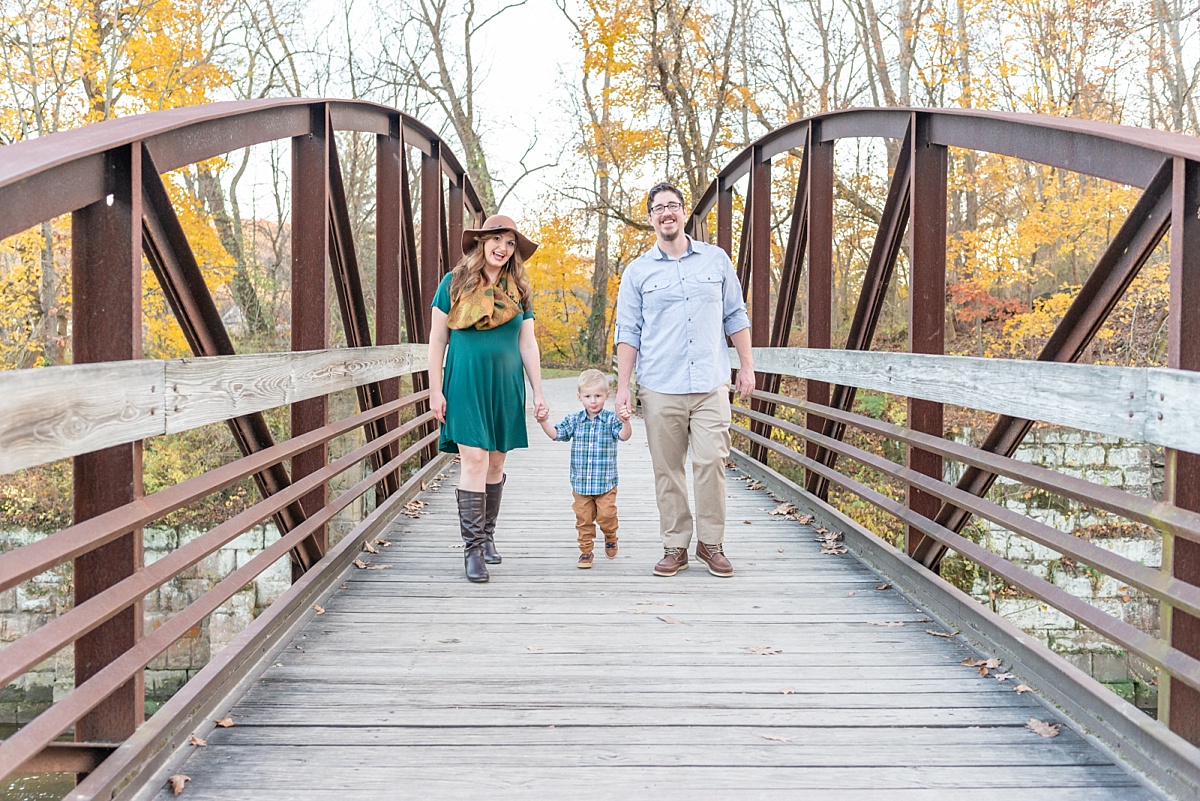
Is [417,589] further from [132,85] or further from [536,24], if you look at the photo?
[536,24]

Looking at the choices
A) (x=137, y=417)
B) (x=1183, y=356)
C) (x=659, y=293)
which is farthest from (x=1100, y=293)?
(x=137, y=417)

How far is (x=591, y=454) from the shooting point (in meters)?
5.24

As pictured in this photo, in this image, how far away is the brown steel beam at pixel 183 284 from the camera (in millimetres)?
3090

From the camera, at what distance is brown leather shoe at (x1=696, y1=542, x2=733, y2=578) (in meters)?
5.09

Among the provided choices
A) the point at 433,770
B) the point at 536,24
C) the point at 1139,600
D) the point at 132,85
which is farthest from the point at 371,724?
the point at 536,24

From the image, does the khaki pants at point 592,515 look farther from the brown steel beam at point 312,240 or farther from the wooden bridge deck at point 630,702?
the brown steel beam at point 312,240

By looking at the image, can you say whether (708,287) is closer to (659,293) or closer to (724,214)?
(659,293)

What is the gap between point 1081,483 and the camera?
3176mm

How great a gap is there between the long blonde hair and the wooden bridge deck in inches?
55.0

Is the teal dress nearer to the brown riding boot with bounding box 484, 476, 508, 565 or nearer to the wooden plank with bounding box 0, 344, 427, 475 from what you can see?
the brown riding boot with bounding box 484, 476, 508, 565

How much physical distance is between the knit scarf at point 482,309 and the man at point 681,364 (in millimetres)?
568

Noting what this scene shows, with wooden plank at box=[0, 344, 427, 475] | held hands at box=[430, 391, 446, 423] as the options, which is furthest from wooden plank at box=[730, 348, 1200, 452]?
wooden plank at box=[0, 344, 427, 475]

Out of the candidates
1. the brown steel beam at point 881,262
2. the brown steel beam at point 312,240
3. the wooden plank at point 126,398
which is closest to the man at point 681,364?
the brown steel beam at point 881,262

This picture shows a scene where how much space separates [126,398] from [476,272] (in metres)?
2.43
